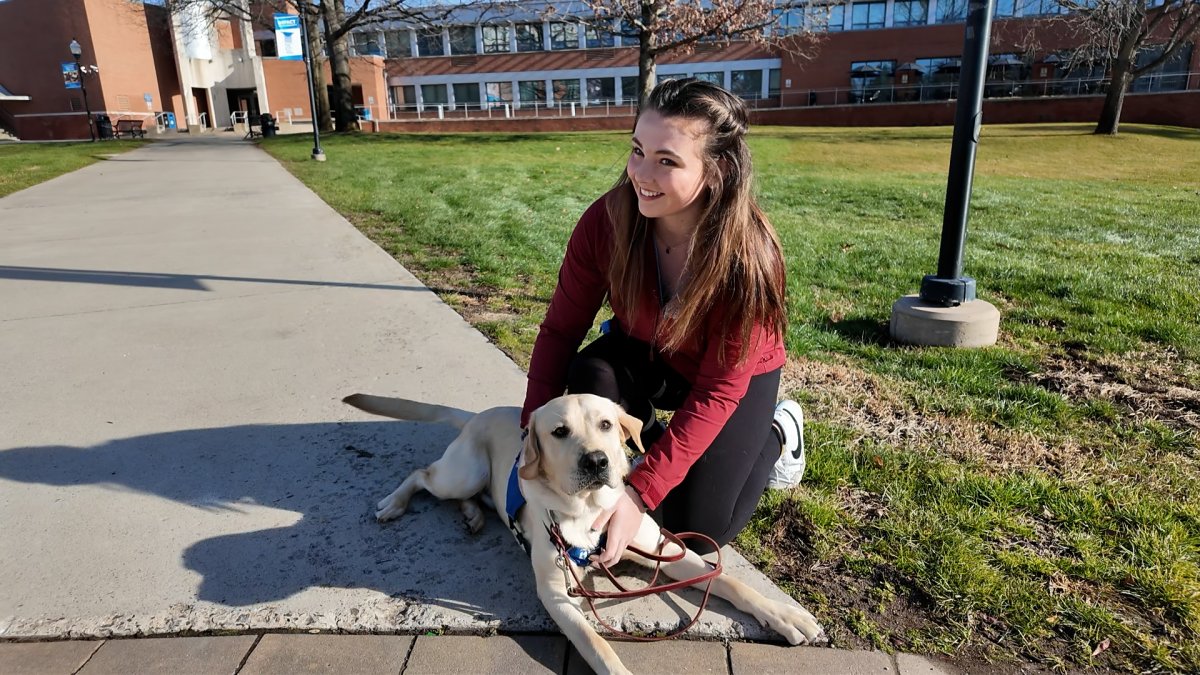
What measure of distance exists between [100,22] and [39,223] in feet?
128

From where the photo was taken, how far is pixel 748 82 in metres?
47.2

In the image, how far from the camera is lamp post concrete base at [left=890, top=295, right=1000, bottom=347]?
4.58m

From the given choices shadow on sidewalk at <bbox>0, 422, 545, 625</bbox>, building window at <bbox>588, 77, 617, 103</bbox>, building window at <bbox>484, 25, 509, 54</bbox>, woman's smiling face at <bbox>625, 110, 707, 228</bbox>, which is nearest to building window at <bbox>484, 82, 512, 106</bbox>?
building window at <bbox>484, 25, 509, 54</bbox>

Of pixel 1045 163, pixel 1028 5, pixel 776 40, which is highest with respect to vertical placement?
pixel 1028 5

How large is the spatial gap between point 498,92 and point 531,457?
5402cm

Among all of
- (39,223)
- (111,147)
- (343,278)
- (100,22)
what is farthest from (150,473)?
(100,22)

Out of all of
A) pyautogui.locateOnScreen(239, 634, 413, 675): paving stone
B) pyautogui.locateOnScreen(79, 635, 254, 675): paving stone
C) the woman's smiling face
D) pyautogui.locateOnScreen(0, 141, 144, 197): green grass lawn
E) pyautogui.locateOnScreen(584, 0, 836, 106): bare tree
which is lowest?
pyautogui.locateOnScreen(239, 634, 413, 675): paving stone

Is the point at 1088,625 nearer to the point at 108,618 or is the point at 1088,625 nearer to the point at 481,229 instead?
the point at 108,618

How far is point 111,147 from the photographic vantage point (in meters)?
23.0

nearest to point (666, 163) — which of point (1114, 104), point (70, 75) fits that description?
point (1114, 104)

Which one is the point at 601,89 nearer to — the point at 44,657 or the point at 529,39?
the point at 529,39

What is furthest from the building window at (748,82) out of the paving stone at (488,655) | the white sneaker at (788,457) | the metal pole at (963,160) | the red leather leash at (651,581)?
the paving stone at (488,655)

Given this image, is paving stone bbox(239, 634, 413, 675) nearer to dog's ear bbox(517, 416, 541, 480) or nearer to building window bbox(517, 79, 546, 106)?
dog's ear bbox(517, 416, 541, 480)

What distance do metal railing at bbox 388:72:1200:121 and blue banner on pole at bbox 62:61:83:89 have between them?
62.3 ft
